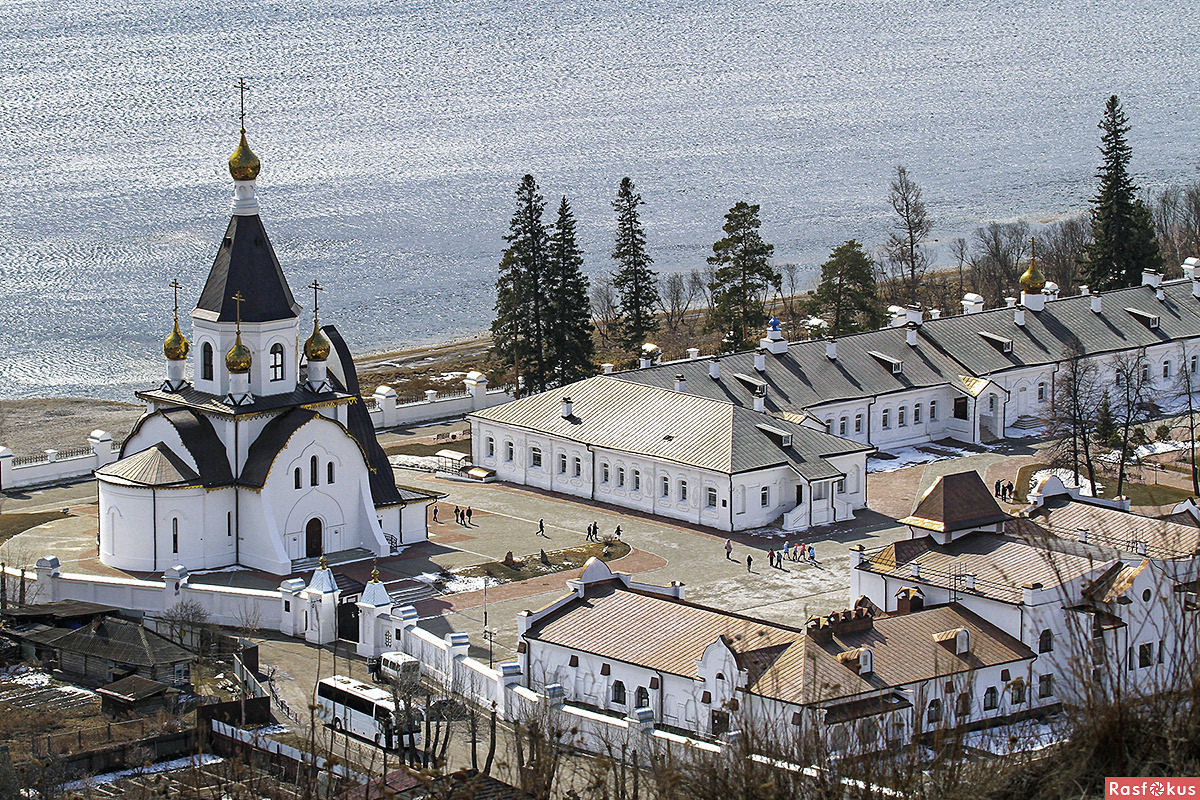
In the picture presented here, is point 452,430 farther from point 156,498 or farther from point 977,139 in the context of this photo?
point 977,139

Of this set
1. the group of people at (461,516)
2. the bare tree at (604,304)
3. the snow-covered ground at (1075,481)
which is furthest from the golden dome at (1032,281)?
the group of people at (461,516)

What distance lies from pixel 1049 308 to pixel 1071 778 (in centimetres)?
5753

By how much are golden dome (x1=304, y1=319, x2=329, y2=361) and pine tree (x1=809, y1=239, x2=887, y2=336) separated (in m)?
32.1

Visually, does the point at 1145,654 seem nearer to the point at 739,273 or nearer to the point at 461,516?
the point at 461,516

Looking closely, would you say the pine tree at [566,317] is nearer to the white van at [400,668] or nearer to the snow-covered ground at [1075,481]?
the snow-covered ground at [1075,481]

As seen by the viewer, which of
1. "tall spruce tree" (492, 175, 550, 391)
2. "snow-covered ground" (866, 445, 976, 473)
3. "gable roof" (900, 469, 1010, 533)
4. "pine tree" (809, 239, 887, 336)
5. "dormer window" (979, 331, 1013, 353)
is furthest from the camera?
"pine tree" (809, 239, 887, 336)

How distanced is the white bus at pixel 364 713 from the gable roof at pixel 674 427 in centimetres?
2161

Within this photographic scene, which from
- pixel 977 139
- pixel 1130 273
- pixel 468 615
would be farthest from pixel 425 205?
pixel 468 615

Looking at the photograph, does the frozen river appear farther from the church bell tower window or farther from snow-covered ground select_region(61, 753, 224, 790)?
snow-covered ground select_region(61, 753, 224, 790)

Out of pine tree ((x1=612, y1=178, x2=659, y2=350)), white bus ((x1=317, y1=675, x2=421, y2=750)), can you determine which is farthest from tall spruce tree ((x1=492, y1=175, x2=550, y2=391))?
white bus ((x1=317, y1=675, x2=421, y2=750))

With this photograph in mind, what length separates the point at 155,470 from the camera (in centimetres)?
5872

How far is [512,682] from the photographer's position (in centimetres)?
4662

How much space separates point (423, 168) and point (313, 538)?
103m

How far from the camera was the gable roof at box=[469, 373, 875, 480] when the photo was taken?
217 feet
